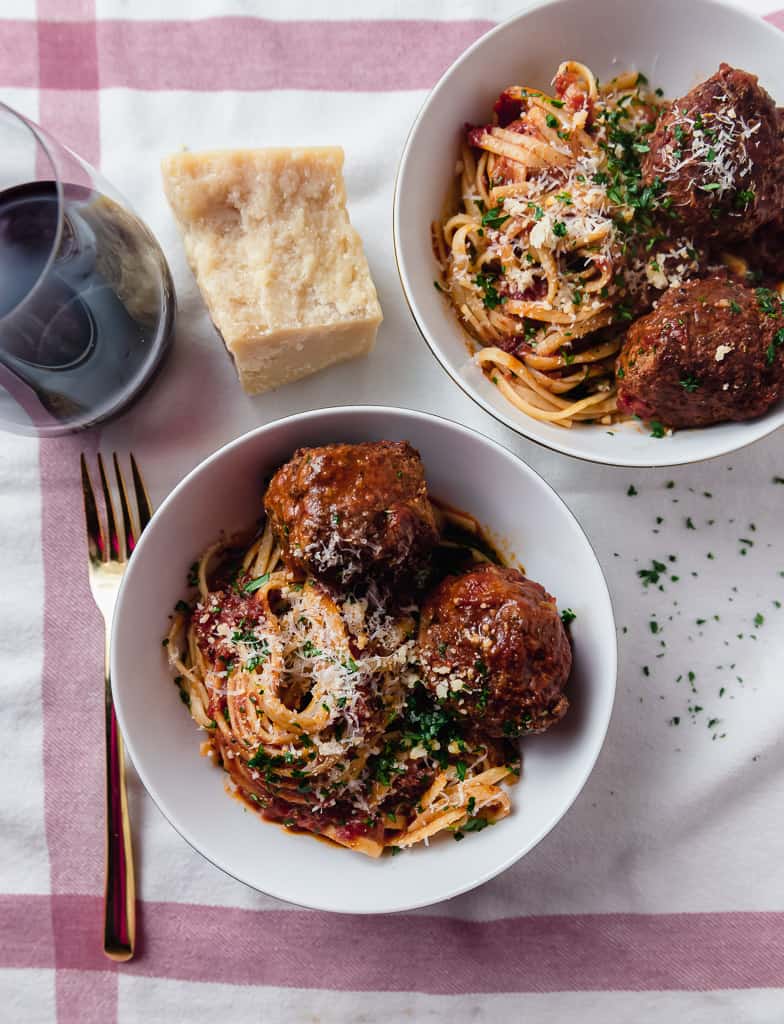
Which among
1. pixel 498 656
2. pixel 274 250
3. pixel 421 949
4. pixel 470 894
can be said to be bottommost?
pixel 421 949

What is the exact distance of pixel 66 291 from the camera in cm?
294

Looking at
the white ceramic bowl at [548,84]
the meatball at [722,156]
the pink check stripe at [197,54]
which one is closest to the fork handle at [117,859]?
the white ceramic bowl at [548,84]

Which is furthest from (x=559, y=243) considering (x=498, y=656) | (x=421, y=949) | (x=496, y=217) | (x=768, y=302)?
(x=421, y=949)

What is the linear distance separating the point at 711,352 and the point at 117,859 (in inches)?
119

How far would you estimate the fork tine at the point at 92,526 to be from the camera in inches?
→ 138

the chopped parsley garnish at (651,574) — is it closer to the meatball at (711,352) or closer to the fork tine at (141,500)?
the meatball at (711,352)

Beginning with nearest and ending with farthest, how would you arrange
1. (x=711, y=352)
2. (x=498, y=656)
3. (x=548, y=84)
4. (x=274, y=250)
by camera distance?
1. (x=498, y=656)
2. (x=711, y=352)
3. (x=274, y=250)
4. (x=548, y=84)

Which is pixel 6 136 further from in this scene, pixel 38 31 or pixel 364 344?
pixel 364 344

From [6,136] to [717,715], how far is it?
3.45 metres

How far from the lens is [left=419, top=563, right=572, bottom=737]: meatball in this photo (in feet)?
9.01

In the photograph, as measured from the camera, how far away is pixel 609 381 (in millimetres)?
3633

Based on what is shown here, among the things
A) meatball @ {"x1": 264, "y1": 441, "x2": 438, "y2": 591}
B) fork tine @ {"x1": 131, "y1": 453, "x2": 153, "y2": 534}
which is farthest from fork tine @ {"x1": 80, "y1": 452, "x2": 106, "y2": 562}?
meatball @ {"x1": 264, "y1": 441, "x2": 438, "y2": 591}

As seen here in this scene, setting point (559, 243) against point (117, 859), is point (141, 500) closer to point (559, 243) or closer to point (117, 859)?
point (117, 859)

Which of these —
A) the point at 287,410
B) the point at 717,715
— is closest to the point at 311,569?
the point at 287,410
